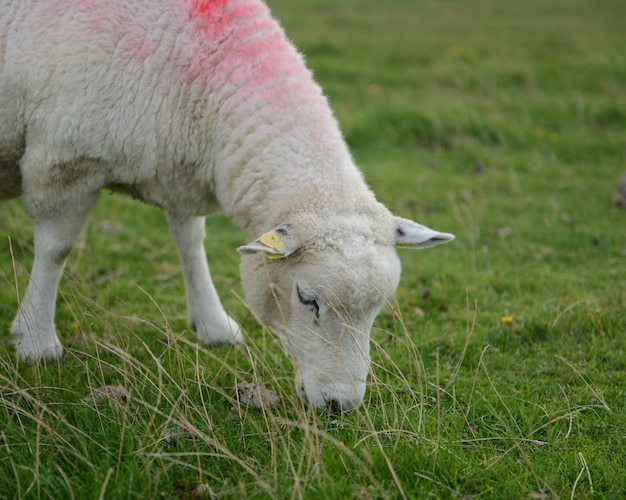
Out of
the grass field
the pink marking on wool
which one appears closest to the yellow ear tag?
the grass field

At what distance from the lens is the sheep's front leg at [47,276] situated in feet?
13.1

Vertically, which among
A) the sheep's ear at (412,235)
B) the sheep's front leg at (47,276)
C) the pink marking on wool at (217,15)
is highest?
the pink marking on wool at (217,15)

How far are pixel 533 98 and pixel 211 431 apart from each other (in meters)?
8.33

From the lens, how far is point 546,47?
567 inches

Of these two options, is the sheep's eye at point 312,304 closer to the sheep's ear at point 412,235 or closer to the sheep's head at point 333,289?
the sheep's head at point 333,289

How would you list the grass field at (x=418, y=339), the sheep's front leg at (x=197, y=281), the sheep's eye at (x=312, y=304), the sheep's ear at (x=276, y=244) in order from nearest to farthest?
the grass field at (x=418, y=339) → the sheep's ear at (x=276, y=244) → the sheep's eye at (x=312, y=304) → the sheep's front leg at (x=197, y=281)

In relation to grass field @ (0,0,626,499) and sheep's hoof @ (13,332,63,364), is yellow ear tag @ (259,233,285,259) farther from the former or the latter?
sheep's hoof @ (13,332,63,364)

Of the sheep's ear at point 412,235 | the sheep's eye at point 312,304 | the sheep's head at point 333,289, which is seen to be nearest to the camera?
the sheep's head at point 333,289

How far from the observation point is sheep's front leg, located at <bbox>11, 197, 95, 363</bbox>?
13.1 ft

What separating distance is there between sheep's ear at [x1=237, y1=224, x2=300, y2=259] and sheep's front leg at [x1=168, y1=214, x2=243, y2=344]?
4.94ft

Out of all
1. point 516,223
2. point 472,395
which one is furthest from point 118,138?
point 516,223

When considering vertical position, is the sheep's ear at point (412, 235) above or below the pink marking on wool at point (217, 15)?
below

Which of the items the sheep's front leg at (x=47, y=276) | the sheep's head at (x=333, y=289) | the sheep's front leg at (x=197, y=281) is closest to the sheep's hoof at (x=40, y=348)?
the sheep's front leg at (x=47, y=276)

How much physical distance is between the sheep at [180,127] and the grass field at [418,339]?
38 centimetres
